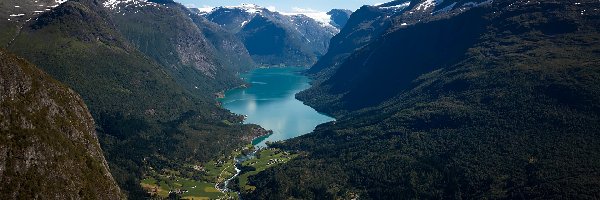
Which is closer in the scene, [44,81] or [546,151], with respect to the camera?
[44,81]

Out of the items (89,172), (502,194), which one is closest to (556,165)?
(502,194)

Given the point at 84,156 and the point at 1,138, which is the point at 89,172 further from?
the point at 1,138

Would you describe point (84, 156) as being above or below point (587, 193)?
above

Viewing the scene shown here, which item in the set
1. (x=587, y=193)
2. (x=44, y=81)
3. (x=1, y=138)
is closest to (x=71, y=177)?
(x=1, y=138)

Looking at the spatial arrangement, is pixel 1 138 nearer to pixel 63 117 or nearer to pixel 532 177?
pixel 63 117

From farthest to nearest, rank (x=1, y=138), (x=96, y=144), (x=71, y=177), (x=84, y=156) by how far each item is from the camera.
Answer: (x=96, y=144), (x=84, y=156), (x=71, y=177), (x=1, y=138)

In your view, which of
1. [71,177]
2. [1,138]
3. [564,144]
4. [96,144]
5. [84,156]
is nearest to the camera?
[1,138]

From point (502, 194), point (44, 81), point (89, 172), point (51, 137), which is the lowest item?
point (502, 194)
